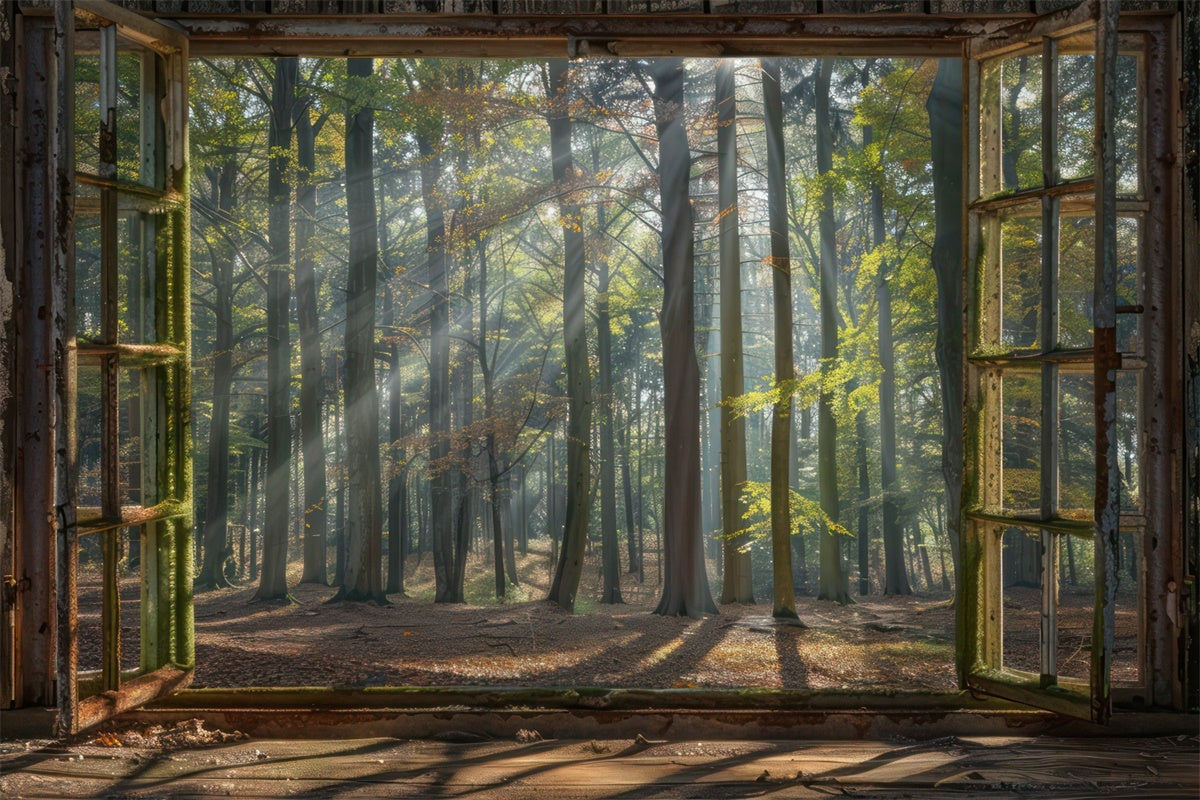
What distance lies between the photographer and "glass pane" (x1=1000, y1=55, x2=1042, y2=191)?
482 inches

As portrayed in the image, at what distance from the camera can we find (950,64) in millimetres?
10016

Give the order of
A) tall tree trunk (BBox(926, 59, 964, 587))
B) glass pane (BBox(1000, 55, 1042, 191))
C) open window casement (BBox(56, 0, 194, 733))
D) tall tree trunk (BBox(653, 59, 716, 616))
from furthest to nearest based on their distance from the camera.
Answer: glass pane (BBox(1000, 55, 1042, 191))
tall tree trunk (BBox(653, 59, 716, 616))
tall tree trunk (BBox(926, 59, 964, 587))
open window casement (BBox(56, 0, 194, 733))

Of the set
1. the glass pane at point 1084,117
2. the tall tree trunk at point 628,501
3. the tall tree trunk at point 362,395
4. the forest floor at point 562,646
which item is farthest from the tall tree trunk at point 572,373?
the tall tree trunk at point 628,501

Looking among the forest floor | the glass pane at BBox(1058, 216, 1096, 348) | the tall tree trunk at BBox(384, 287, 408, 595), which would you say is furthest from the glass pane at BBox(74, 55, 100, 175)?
the glass pane at BBox(1058, 216, 1096, 348)

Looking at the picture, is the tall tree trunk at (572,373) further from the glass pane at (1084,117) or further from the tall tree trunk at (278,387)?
the glass pane at (1084,117)

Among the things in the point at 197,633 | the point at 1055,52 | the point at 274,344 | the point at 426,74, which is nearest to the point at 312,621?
the point at 197,633

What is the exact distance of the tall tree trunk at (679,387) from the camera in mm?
11703

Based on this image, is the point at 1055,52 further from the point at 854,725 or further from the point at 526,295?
the point at 526,295

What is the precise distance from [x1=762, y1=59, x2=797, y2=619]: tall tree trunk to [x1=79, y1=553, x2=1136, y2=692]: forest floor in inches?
30.0

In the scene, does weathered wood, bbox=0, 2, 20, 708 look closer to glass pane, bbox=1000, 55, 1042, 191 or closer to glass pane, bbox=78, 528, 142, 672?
glass pane, bbox=78, 528, 142, 672

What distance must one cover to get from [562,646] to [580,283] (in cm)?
593

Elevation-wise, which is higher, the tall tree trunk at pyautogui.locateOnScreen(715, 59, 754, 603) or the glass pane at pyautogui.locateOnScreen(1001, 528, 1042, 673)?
the tall tree trunk at pyautogui.locateOnScreen(715, 59, 754, 603)

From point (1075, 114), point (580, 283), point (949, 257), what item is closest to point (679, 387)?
point (580, 283)

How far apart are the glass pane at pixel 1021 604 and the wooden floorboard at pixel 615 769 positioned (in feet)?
17.9
